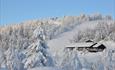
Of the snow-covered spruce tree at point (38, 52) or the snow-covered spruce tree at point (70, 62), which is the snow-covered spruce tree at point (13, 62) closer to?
the snow-covered spruce tree at point (38, 52)

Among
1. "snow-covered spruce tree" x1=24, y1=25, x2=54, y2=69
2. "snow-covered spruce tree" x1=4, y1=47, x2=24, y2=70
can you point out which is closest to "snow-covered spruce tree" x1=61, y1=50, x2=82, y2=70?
"snow-covered spruce tree" x1=24, y1=25, x2=54, y2=69

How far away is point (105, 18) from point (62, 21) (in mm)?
23065

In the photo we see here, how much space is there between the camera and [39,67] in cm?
2425

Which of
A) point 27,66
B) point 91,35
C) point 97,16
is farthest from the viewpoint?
point 97,16

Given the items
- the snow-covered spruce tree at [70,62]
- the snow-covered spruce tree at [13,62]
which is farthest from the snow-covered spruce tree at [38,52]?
the snow-covered spruce tree at [70,62]

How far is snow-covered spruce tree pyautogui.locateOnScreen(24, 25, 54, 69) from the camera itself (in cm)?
2344

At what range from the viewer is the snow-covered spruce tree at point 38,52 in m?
23.4

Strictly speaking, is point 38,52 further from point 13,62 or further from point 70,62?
point 70,62

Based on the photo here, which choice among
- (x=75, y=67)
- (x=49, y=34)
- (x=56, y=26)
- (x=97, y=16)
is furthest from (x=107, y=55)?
(x=97, y=16)

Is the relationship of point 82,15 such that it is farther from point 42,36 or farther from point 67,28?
point 42,36

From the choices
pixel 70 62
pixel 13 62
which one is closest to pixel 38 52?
pixel 13 62

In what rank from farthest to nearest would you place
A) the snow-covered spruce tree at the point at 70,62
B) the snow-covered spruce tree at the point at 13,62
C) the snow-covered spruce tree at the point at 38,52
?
the snow-covered spruce tree at the point at 70,62
the snow-covered spruce tree at the point at 38,52
the snow-covered spruce tree at the point at 13,62

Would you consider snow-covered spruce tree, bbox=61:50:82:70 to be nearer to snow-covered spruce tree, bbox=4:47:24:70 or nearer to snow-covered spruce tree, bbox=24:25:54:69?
snow-covered spruce tree, bbox=24:25:54:69

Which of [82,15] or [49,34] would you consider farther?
[82,15]
